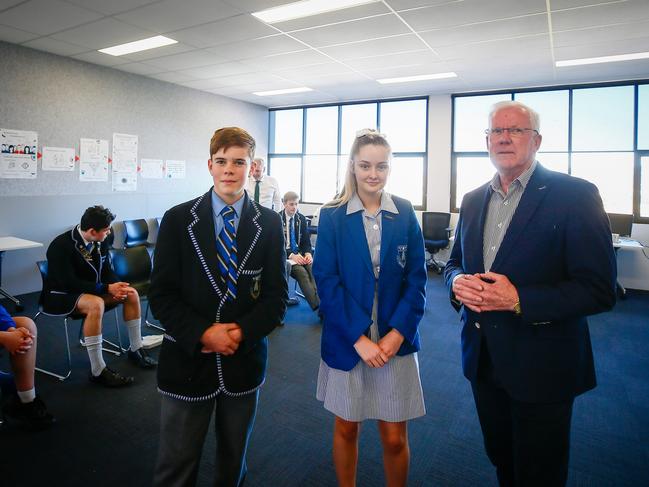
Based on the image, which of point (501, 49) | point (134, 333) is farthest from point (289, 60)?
point (134, 333)

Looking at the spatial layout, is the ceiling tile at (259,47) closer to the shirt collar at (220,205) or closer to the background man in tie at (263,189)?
the background man in tie at (263,189)

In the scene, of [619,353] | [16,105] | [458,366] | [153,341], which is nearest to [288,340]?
[153,341]

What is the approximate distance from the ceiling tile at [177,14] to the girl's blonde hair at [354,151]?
2.71 metres

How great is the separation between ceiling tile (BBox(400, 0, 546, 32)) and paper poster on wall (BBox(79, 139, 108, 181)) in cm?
439

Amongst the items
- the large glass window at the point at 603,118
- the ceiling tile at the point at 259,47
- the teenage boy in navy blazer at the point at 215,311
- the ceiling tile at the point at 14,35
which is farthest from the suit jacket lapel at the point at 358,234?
the large glass window at the point at 603,118

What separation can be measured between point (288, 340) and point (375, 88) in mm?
4612

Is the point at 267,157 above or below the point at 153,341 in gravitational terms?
above

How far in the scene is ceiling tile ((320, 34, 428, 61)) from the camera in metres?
4.38

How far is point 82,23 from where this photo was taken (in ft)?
13.3

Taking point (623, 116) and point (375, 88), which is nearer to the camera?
point (623, 116)

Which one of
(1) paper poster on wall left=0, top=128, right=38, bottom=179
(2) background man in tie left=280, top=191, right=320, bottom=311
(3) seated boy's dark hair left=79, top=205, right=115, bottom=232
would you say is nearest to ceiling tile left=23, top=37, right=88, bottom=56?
(1) paper poster on wall left=0, top=128, right=38, bottom=179

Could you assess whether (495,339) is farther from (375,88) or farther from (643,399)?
(375,88)

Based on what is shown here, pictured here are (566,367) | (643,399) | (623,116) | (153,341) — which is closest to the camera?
(566,367)

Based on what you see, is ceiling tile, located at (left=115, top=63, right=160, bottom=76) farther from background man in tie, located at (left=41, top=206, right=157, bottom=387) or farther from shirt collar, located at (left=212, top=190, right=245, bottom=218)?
shirt collar, located at (left=212, top=190, right=245, bottom=218)
